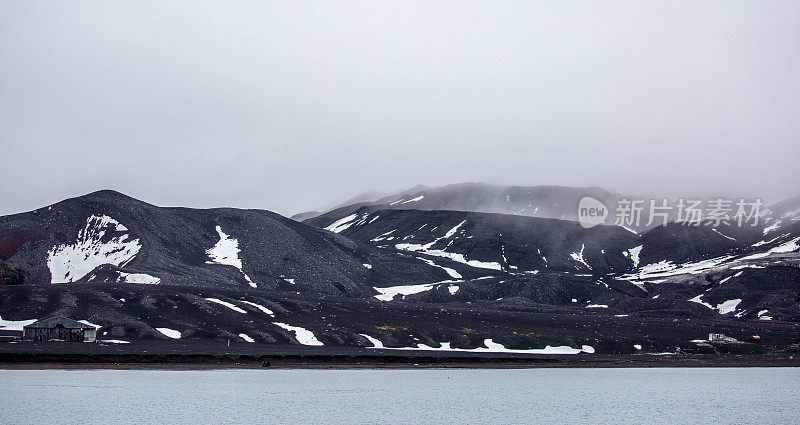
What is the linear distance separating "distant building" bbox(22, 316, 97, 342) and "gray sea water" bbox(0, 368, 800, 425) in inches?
481

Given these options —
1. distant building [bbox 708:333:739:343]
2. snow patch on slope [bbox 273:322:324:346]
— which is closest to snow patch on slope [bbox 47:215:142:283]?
snow patch on slope [bbox 273:322:324:346]

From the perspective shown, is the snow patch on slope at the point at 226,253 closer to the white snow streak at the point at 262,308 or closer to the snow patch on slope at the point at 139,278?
the snow patch on slope at the point at 139,278

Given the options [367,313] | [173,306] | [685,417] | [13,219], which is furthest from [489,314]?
[13,219]

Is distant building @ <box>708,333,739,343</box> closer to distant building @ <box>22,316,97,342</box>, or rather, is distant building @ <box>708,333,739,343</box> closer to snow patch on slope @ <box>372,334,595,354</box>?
snow patch on slope @ <box>372,334,595,354</box>

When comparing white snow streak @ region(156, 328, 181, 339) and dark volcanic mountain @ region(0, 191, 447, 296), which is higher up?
dark volcanic mountain @ region(0, 191, 447, 296)

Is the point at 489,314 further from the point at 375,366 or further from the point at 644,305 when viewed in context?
the point at 375,366

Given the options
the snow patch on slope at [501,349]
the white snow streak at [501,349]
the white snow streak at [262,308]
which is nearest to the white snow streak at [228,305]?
the white snow streak at [262,308]

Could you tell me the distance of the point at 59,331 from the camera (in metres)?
97.8

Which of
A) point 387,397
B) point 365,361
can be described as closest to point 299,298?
point 365,361

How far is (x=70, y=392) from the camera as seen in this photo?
6619 centimetres

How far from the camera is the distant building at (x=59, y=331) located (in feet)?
320

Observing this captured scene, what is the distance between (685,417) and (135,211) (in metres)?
146

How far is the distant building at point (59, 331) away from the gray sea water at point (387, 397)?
1222 cm

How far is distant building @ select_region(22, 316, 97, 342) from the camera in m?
97.4
